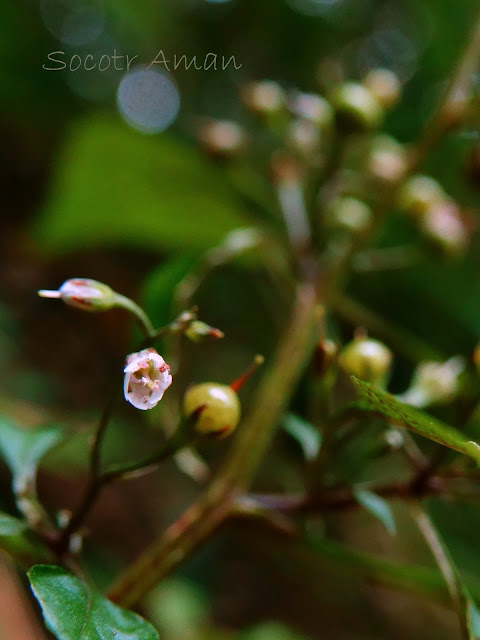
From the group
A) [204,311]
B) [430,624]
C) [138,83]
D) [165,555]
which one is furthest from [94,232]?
[430,624]

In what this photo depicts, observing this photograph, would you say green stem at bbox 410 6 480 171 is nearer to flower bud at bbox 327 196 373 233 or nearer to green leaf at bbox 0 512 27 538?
flower bud at bbox 327 196 373 233

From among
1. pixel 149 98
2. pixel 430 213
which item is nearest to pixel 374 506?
pixel 430 213

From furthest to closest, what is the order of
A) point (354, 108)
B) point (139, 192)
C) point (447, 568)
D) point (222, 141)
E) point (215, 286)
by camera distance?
point (215, 286) < point (139, 192) < point (222, 141) < point (354, 108) < point (447, 568)

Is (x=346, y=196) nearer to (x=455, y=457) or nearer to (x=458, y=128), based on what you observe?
(x=458, y=128)

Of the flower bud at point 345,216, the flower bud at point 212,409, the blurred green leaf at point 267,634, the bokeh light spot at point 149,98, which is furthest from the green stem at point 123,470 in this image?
the bokeh light spot at point 149,98

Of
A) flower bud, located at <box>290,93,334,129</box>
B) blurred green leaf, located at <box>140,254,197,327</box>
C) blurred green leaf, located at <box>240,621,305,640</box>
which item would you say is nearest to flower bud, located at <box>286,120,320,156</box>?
flower bud, located at <box>290,93,334,129</box>

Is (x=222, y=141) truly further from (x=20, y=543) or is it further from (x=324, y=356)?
(x=20, y=543)

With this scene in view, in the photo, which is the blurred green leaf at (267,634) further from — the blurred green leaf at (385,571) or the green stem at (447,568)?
the green stem at (447,568)
